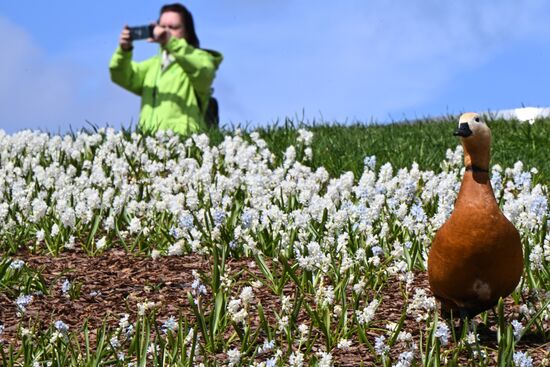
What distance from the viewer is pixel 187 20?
13.4m

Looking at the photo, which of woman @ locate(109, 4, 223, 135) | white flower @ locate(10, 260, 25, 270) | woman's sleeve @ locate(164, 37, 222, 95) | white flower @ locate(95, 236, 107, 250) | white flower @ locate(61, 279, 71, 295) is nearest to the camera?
white flower @ locate(61, 279, 71, 295)

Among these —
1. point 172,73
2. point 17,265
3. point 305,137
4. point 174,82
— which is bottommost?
point 17,265

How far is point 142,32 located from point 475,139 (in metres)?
8.77

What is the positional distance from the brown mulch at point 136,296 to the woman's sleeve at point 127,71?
21.0ft

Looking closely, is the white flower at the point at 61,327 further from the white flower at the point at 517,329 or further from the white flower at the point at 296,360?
the white flower at the point at 517,329

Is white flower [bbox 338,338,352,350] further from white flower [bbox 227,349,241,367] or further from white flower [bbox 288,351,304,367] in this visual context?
white flower [bbox 227,349,241,367]

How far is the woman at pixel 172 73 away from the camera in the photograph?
42.7 ft

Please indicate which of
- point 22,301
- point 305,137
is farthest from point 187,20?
point 22,301

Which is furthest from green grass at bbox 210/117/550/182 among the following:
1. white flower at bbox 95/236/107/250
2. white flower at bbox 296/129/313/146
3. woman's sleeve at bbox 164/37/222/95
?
white flower at bbox 95/236/107/250

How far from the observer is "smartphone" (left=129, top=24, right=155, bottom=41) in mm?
13073

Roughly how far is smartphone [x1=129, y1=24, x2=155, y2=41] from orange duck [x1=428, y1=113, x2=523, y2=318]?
28.4 ft

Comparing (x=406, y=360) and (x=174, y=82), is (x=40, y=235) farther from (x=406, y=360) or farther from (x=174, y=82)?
(x=174, y=82)

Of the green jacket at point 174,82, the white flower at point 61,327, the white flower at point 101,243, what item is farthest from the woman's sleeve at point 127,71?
the white flower at point 61,327

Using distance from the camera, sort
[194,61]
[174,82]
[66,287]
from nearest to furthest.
Result: [66,287] → [194,61] → [174,82]
